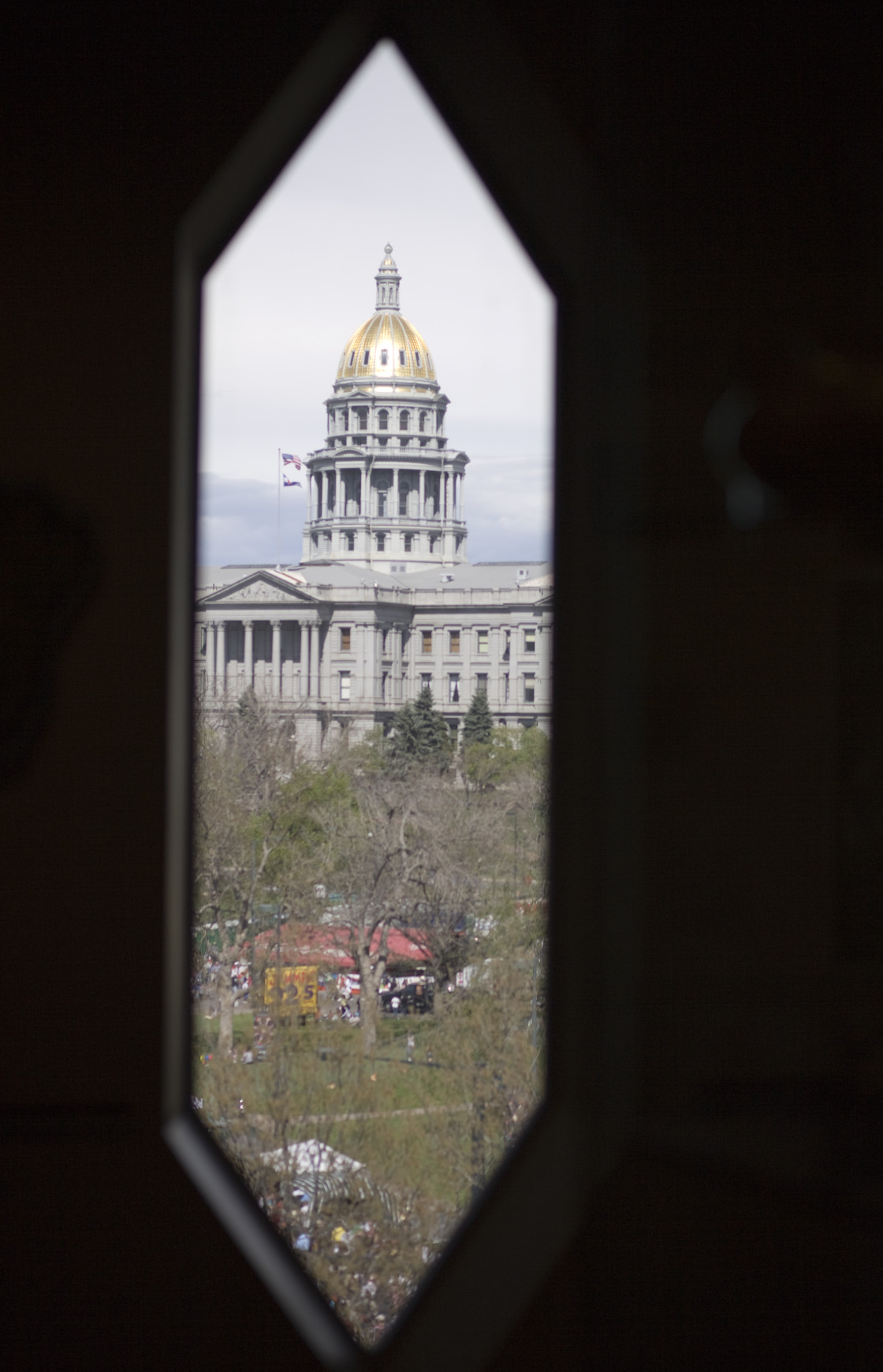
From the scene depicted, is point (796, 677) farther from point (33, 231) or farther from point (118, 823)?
point (33, 231)

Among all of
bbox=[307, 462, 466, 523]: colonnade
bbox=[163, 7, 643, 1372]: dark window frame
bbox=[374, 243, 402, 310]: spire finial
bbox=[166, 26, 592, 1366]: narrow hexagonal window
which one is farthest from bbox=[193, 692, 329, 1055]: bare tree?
bbox=[307, 462, 466, 523]: colonnade

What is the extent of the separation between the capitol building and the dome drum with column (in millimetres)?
24

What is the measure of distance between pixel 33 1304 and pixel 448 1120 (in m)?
2.38

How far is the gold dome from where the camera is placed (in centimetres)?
623

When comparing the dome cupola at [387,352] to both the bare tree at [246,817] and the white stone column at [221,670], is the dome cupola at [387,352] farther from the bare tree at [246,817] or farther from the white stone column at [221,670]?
the bare tree at [246,817]

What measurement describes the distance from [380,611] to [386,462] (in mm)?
3982

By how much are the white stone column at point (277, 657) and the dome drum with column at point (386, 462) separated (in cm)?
86

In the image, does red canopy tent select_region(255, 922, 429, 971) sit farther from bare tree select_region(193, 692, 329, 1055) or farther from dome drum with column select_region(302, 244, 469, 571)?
dome drum with column select_region(302, 244, 469, 571)

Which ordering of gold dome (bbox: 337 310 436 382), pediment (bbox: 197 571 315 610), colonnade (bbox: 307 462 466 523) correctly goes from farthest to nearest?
colonnade (bbox: 307 462 466 523), gold dome (bbox: 337 310 436 382), pediment (bbox: 197 571 315 610)

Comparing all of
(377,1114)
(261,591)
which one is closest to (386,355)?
(261,591)

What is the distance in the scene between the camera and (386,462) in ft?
30.1

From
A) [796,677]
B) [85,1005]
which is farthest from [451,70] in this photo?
[85,1005]

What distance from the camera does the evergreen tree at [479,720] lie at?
3553mm

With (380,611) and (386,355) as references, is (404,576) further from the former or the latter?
(386,355)
